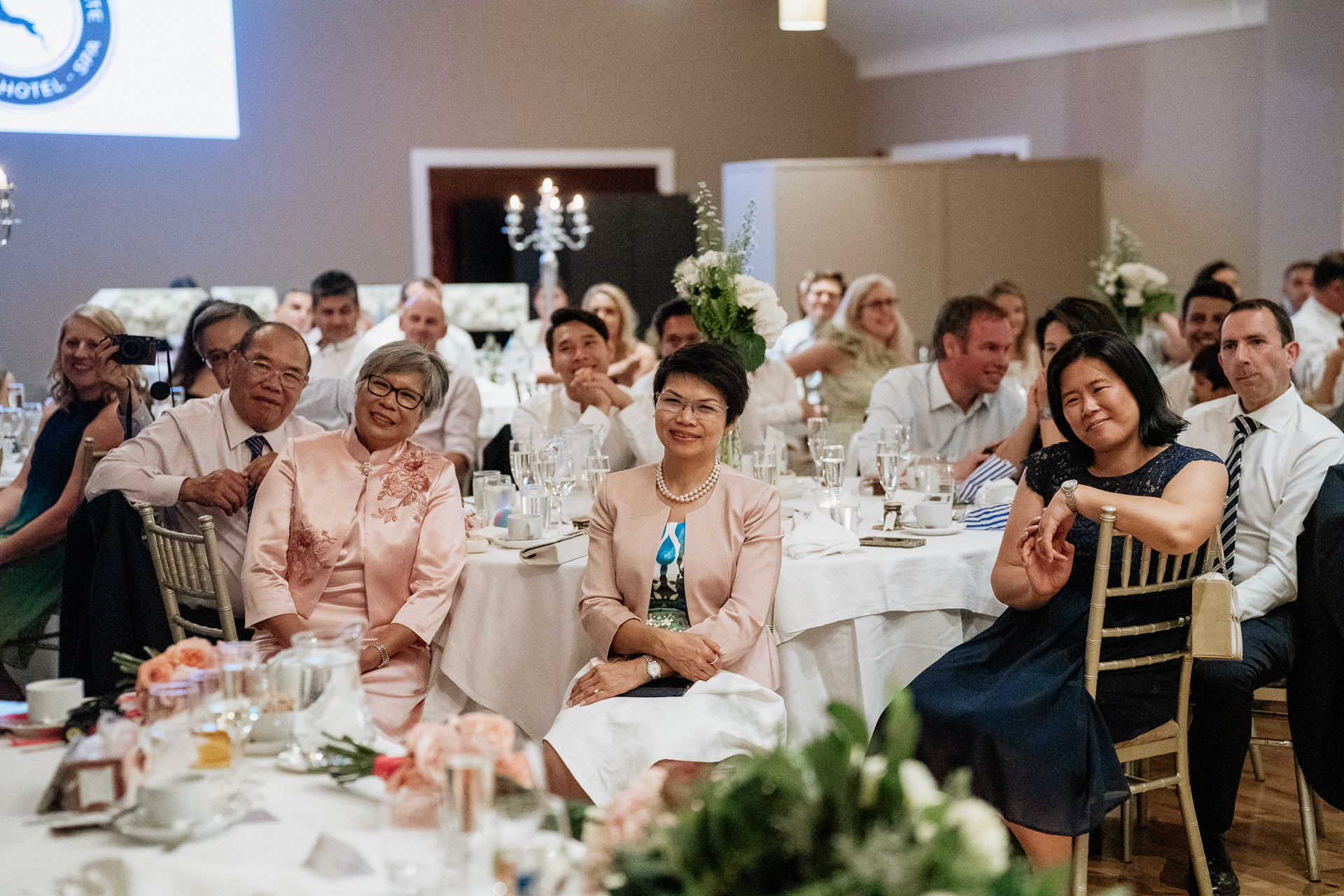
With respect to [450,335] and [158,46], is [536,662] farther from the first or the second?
[158,46]

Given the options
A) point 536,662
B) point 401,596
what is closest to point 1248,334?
point 536,662

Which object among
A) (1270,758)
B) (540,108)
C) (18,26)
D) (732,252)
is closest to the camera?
(732,252)

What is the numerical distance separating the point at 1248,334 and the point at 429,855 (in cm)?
300

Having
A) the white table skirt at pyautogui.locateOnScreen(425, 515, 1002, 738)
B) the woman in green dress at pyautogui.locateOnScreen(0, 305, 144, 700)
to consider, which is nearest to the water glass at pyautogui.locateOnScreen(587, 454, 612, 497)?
the white table skirt at pyautogui.locateOnScreen(425, 515, 1002, 738)

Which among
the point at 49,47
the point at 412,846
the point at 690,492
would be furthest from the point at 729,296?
the point at 49,47

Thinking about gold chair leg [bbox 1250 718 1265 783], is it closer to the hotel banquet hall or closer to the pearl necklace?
the hotel banquet hall

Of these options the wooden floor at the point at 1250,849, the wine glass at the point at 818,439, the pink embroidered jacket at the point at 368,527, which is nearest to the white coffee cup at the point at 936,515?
the wine glass at the point at 818,439

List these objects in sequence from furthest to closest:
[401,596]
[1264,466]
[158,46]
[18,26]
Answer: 1. [158,46]
2. [18,26]
3. [1264,466]
4. [401,596]

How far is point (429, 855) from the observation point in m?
1.44

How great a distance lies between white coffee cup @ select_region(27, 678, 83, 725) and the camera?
217 centimetres

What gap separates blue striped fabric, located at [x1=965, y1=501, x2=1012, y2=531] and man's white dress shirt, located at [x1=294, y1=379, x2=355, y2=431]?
235cm

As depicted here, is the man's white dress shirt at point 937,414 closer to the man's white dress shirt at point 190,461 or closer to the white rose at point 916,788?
the man's white dress shirt at point 190,461

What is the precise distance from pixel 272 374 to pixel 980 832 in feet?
9.43

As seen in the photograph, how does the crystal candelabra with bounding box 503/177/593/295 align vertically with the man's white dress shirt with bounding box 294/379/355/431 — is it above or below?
above
